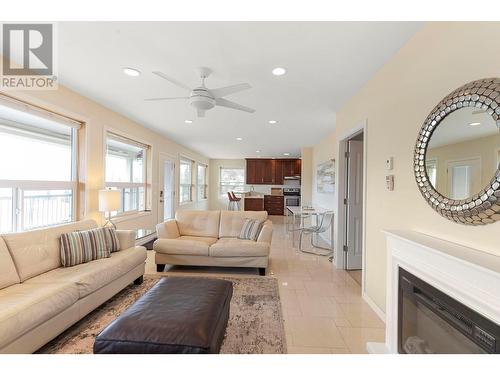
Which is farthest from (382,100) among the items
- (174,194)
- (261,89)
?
(174,194)

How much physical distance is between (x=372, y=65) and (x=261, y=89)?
1.21 metres

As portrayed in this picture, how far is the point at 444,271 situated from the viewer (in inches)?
48.5

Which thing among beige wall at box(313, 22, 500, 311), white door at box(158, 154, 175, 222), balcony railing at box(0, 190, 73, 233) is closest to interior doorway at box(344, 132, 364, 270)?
beige wall at box(313, 22, 500, 311)

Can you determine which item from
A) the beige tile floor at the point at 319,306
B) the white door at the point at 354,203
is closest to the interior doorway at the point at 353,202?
the white door at the point at 354,203

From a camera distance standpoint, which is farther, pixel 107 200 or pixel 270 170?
pixel 270 170

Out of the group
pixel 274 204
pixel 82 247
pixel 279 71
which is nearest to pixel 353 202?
pixel 279 71

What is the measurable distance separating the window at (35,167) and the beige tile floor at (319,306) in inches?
61.5

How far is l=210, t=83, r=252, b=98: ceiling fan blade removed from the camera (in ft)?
6.73

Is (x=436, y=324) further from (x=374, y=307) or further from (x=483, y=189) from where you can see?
(x=374, y=307)

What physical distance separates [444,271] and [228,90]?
207 cm

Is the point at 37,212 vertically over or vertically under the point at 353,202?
under

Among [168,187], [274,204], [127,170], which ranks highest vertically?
[127,170]
